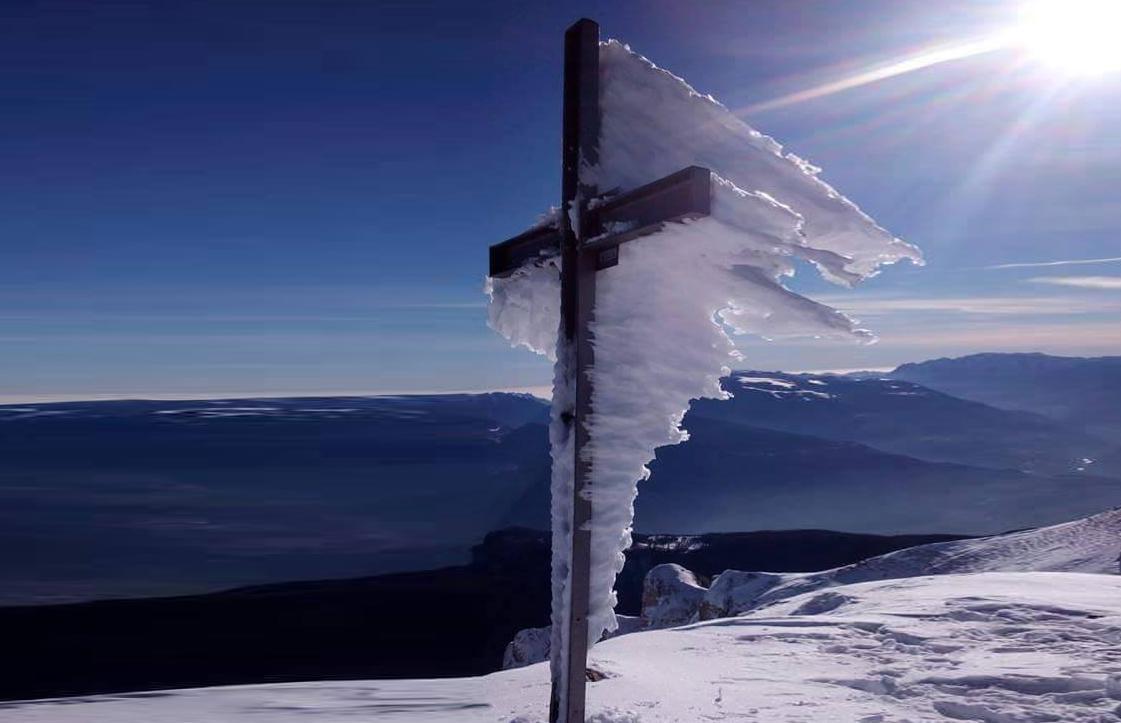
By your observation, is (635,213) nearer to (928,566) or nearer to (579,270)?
(579,270)

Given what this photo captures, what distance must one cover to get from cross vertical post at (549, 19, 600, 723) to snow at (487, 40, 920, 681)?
0.07 m

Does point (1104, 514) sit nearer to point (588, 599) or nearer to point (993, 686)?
point (993, 686)

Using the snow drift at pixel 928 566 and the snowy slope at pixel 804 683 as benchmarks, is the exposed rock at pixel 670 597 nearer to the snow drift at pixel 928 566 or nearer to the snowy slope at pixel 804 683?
the snow drift at pixel 928 566

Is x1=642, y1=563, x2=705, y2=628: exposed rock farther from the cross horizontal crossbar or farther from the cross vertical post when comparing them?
the cross horizontal crossbar

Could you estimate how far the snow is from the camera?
15.9 ft

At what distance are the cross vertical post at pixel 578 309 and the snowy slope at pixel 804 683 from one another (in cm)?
50

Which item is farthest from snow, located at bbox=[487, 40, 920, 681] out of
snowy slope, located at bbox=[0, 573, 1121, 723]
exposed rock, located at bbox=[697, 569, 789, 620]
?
exposed rock, located at bbox=[697, 569, 789, 620]

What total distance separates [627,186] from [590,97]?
0.63 metres

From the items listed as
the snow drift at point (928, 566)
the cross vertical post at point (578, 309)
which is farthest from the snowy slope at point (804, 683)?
the snow drift at point (928, 566)

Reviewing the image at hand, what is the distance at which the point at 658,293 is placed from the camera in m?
5.14

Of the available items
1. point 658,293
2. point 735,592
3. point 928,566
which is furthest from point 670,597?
point 658,293

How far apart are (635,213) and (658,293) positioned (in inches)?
29.7

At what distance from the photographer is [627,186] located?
5051mm

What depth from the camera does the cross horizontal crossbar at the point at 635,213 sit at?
13.5 feet
